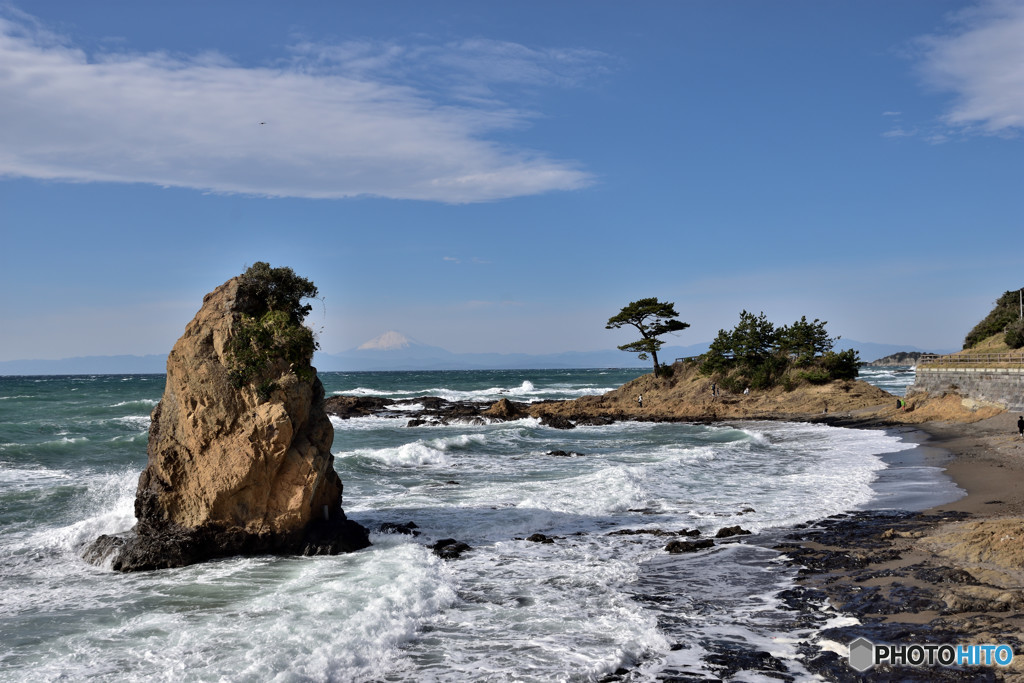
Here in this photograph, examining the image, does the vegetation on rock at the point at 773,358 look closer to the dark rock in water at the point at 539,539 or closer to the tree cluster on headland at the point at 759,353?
the tree cluster on headland at the point at 759,353

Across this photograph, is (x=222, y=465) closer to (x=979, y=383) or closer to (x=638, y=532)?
(x=638, y=532)

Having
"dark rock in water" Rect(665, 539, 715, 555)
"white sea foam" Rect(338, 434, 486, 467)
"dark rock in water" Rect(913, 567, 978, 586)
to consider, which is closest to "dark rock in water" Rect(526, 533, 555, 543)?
"dark rock in water" Rect(665, 539, 715, 555)

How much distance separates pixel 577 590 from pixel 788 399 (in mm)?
40554

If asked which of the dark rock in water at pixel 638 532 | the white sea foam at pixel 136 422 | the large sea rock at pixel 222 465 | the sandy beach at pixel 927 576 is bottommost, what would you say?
the dark rock in water at pixel 638 532

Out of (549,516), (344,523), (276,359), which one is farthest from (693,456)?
(276,359)

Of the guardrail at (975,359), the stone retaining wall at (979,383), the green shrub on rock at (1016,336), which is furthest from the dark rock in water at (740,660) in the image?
the green shrub on rock at (1016,336)

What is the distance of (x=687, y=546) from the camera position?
501 inches

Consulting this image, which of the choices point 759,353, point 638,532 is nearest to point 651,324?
point 759,353

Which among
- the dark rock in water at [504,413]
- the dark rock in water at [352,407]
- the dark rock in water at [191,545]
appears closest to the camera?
the dark rock in water at [191,545]

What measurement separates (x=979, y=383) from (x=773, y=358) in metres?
17.7

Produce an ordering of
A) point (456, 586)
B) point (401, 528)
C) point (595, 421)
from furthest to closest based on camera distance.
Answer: point (595, 421) < point (401, 528) < point (456, 586)

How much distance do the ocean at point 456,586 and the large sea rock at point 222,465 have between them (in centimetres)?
54

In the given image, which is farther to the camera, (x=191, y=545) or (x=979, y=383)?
(x=979, y=383)

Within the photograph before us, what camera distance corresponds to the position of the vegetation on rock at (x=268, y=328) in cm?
1219
